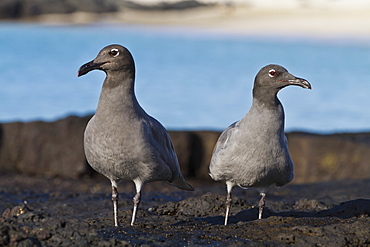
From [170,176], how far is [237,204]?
2056 mm

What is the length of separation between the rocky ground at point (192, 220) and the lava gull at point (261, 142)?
573 millimetres

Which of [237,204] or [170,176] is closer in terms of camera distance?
[170,176]

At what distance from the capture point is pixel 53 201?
36.7ft

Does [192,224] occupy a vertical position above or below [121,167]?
below

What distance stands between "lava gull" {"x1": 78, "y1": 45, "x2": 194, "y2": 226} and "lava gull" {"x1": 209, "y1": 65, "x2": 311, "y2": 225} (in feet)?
2.66

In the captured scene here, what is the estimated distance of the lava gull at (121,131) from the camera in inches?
279

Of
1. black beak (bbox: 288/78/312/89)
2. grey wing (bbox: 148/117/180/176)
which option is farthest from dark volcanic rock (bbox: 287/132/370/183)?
black beak (bbox: 288/78/312/89)

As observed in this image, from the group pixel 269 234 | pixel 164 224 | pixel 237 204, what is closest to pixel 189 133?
pixel 237 204

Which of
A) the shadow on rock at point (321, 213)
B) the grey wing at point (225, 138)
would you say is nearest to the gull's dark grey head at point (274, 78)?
the grey wing at point (225, 138)

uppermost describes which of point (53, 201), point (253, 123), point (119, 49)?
point (119, 49)

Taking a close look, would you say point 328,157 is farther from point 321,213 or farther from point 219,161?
point 219,161

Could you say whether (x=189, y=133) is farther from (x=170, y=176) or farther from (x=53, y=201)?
(x=170, y=176)

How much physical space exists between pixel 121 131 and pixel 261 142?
1.64 metres

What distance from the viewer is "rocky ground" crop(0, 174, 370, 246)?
5998 millimetres
